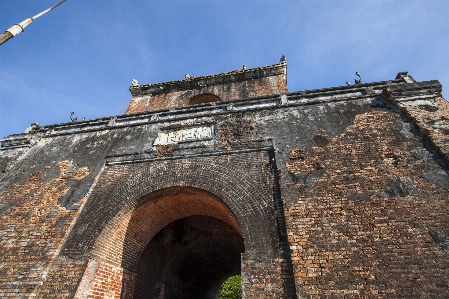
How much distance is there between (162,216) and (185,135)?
239 centimetres

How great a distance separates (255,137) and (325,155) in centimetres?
185

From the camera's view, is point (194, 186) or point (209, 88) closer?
point (194, 186)

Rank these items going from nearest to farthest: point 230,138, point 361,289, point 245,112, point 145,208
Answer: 1. point 361,289
2. point 145,208
3. point 230,138
4. point 245,112

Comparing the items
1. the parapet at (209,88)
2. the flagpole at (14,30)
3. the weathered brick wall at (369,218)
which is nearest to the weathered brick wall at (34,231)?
the flagpole at (14,30)

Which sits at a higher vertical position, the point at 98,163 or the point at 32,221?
the point at 98,163

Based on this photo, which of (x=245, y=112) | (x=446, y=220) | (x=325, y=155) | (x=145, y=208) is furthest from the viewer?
(x=245, y=112)

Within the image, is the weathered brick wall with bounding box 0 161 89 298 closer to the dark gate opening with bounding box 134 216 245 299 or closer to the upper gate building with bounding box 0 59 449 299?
the upper gate building with bounding box 0 59 449 299

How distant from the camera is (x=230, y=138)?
23.6 feet

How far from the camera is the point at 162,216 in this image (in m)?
7.13

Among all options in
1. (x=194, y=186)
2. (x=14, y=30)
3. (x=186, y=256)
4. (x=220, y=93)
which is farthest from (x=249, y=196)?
(x=220, y=93)

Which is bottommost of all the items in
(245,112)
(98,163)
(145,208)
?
(145,208)

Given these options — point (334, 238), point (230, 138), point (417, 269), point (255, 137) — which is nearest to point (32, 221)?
point (230, 138)

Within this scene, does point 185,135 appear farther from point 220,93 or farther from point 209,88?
point 209,88

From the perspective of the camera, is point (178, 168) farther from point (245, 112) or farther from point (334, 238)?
point (334, 238)
